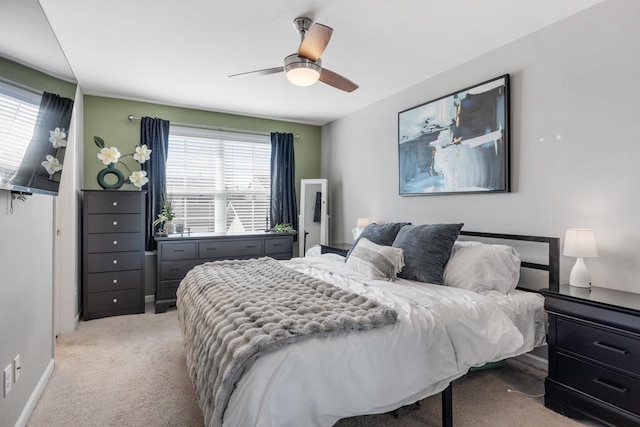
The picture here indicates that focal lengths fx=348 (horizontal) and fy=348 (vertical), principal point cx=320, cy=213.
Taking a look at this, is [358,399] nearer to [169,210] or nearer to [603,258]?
[603,258]

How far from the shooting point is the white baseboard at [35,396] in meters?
1.94

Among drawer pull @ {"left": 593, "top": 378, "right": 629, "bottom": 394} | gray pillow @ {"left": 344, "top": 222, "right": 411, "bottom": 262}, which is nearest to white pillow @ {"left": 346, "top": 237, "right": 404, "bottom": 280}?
gray pillow @ {"left": 344, "top": 222, "right": 411, "bottom": 262}

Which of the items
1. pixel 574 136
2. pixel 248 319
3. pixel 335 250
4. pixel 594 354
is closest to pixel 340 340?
pixel 248 319

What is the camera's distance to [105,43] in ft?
9.46

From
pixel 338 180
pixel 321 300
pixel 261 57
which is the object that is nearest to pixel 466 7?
pixel 261 57

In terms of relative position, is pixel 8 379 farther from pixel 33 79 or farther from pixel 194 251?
pixel 194 251

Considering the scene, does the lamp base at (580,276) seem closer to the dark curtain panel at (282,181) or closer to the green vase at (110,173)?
the dark curtain panel at (282,181)

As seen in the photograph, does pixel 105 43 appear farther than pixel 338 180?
No

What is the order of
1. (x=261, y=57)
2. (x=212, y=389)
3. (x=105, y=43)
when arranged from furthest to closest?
(x=261, y=57), (x=105, y=43), (x=212, y=389)

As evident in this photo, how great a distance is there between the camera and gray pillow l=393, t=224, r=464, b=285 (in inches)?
104

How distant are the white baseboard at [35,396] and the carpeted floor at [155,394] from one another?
3 cm

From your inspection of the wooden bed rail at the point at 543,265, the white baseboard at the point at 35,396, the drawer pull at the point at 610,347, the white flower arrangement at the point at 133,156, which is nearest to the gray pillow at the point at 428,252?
the wooden bed rail at the point at 543,265

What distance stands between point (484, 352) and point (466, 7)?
2205 mm

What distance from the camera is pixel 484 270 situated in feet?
8.17
